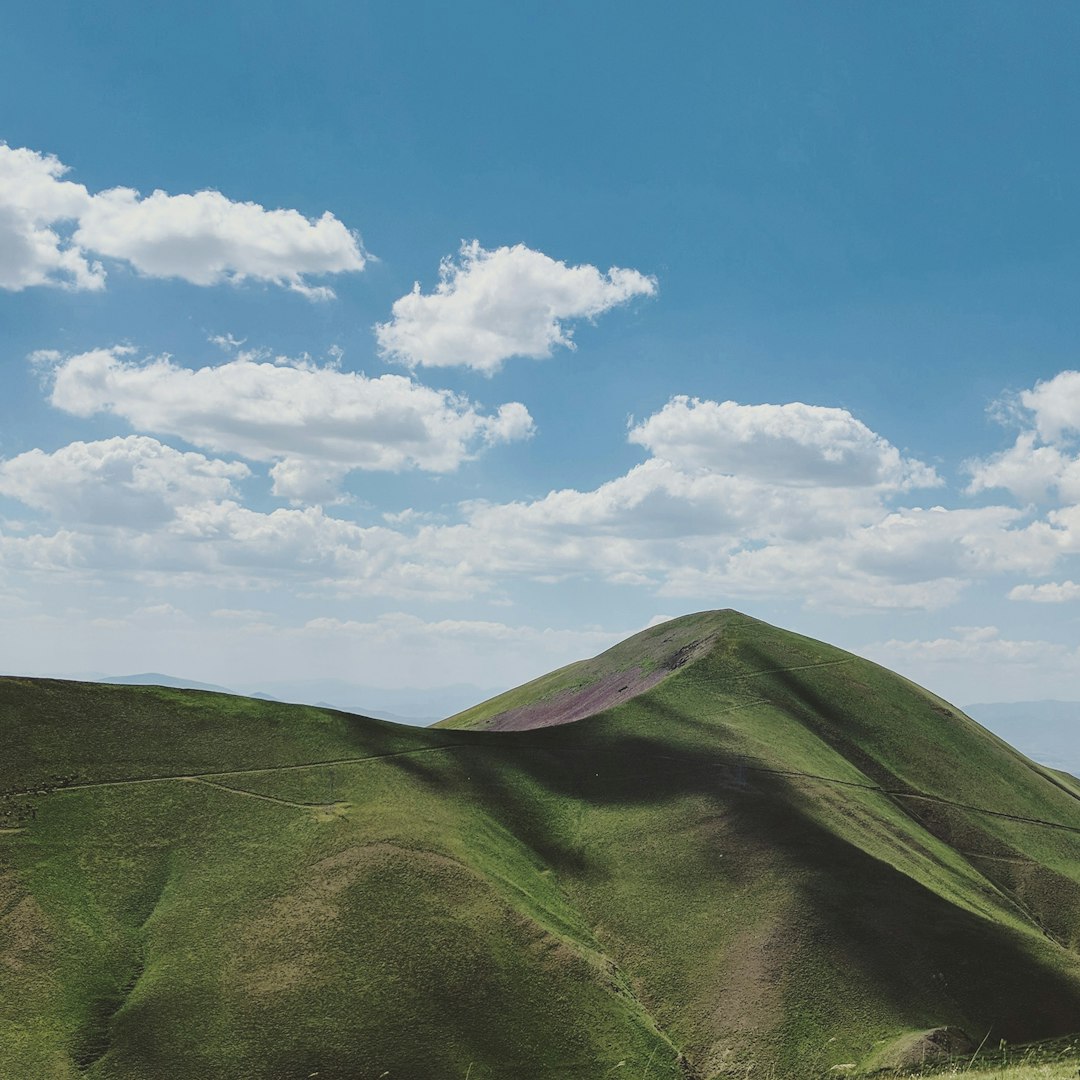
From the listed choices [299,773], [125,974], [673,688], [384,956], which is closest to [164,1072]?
[125,974]

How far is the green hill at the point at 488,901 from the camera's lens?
4919 centimetres

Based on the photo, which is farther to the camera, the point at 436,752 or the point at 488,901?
the point at 436,752

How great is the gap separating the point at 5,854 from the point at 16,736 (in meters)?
12.2

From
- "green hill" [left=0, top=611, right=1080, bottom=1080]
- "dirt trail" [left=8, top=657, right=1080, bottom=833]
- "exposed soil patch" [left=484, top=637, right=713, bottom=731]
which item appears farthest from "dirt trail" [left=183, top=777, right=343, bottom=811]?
"exposed soil patch" [left=484, top=637, right=713, bottom=731]

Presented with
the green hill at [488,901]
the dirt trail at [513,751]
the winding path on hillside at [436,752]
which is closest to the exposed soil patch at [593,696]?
the dirt trail at [513,751]

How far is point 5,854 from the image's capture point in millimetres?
55781

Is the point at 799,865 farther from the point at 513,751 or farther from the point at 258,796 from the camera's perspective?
the point at 258,796

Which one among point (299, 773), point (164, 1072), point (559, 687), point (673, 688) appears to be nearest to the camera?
point (164, 1072)

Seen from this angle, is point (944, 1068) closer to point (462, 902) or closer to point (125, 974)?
point (462, 902)

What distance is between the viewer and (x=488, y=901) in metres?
60.2

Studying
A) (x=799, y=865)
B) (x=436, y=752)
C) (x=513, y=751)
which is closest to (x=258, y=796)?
(x=436, y=752)

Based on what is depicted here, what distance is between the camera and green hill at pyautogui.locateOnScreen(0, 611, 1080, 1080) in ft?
161

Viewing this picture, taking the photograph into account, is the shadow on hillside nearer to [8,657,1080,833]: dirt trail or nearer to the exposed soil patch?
[8,657,1080,833]: dirt trail

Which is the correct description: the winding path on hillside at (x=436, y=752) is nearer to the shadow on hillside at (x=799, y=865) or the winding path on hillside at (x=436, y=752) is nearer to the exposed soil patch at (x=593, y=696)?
the shadow on hillside at (x=799, y=865)
